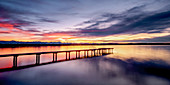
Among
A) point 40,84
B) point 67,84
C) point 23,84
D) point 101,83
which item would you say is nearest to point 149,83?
point 101,83

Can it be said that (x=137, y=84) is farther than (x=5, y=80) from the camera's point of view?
No

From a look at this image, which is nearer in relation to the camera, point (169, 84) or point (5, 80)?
point (169, 84)

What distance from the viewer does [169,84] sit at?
7.27m

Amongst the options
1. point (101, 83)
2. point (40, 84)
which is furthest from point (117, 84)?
point (40, 84)

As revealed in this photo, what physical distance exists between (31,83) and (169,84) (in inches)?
454

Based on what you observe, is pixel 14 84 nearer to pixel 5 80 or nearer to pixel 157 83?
pixel 5 80

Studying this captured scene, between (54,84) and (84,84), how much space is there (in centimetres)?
249

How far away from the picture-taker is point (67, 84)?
23.7 feet

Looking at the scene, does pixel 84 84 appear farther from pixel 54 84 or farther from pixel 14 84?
pixel 14 84

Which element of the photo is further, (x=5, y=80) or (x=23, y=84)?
(x=5, y=80)

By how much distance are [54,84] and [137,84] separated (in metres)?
6.88

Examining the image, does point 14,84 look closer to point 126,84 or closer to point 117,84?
point 117,84

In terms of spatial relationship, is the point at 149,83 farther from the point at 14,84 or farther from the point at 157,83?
the point at 14,84

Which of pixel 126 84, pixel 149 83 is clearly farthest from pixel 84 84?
pixel 149 83
